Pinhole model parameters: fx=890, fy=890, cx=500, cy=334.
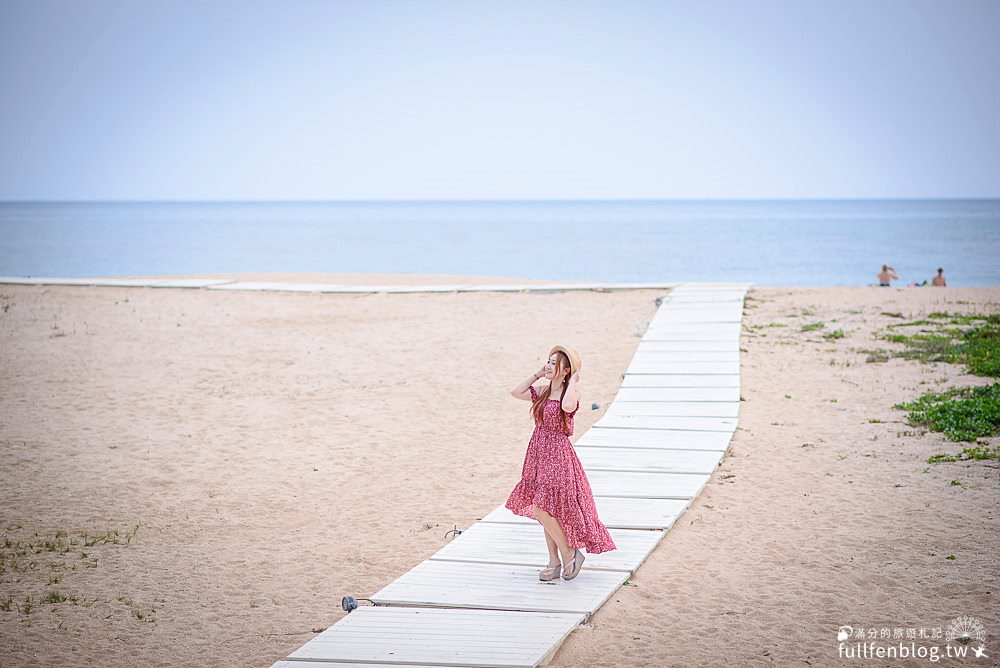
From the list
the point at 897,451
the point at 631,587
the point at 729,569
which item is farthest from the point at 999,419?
the point at 631,587

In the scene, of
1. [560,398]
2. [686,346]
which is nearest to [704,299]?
[686,346]

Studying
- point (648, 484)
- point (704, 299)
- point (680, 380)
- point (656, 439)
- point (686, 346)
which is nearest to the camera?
point (648, 484)

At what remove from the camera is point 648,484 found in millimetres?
8508

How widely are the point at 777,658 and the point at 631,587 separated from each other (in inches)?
49.1

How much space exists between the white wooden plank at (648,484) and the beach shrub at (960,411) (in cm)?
322

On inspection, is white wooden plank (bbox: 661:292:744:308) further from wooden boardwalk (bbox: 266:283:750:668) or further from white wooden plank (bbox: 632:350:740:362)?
wooden boardwalk (bbox: 266:283:750:668)

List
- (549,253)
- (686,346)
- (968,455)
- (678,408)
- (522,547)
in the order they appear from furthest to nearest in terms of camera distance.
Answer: (549,253), (686,346), (678,408), (968,455), (522,547)

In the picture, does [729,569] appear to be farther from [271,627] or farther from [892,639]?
[271,627]

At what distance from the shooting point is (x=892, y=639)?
5637mm

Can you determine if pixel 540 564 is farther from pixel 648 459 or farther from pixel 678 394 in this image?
pixel 678 394

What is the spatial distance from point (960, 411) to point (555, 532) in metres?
6.43

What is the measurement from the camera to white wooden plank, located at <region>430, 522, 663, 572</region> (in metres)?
6.77

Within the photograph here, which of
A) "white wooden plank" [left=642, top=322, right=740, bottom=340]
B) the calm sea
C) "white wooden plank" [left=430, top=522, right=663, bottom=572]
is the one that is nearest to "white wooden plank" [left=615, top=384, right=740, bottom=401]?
"white wooden plank" [left=642, top=322, right=740, bottom=340]

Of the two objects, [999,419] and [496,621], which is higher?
Answer: [999,419]
